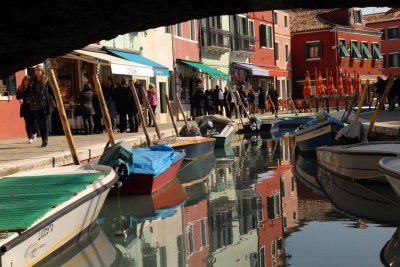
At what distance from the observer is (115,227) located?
9992 mm

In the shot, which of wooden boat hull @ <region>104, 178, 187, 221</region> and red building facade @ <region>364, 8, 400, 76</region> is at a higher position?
red building facade @ <region>364, 8, 400, 76</region>

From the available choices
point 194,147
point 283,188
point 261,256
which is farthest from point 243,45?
point 261,256

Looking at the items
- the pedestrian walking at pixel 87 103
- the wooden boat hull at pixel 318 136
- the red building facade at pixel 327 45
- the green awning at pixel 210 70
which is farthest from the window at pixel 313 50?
the pedestrian walking at pixel 87 103

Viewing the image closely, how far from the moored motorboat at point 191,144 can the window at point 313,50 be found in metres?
37.9

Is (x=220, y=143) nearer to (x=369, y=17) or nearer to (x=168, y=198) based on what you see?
(x=168, y=198)

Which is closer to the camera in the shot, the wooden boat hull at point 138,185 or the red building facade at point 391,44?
the wooden boat hull at point 138,185

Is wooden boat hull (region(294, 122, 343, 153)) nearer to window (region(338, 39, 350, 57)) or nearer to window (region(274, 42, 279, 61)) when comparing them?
window (region(274, 42, 279, 61))

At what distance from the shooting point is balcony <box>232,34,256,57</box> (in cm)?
4337

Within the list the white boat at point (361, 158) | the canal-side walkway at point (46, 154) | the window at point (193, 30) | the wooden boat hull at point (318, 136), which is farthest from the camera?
the window at point (193, 30)

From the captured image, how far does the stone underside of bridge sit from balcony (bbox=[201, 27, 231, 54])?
36.1 meters

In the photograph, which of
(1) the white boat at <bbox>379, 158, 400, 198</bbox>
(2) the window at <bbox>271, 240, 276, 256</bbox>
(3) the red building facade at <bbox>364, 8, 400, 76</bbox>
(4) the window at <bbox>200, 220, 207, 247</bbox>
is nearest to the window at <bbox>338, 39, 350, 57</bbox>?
(3) the red building facade at <bbox>364, 8, 400, 76</bbox>

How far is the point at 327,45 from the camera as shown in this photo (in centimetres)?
5591

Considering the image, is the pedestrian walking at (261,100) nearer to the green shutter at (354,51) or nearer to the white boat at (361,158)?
the green shutter at (354,51)

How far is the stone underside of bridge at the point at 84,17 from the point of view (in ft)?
7.34
